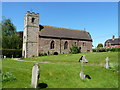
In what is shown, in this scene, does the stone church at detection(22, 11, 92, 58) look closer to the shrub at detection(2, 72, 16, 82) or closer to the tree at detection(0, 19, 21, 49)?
the tree at detection(0, 19, 21, 49)

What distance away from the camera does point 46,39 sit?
3962cm

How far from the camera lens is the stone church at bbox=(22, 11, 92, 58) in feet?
124

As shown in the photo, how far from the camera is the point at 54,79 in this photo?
10.5m

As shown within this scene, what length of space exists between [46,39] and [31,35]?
4633 mm

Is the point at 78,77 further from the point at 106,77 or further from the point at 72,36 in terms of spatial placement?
the point at 72,36

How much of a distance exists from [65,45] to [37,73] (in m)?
35.1

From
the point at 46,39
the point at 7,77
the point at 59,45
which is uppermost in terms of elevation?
the point at 46,39

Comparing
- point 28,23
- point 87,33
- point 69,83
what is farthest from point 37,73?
point 87,33

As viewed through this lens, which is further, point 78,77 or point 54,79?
point 78,77

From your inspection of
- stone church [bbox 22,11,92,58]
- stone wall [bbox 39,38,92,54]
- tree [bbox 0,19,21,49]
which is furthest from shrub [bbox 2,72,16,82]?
tree [bbox 0,19,21,49]

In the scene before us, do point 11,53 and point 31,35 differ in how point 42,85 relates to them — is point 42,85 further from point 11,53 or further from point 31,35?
point 11,53

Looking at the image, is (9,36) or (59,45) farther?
(9,36)

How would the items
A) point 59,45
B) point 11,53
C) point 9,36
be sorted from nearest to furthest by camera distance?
1. point 11,53
2. point 59,45
3. point 9,36

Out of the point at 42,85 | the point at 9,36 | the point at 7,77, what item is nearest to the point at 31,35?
A: the point at 9,36
